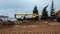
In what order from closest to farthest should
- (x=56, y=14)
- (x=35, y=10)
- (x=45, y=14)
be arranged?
(x=56, y=14) < (x=45, y=14) < (x=35, y=10)

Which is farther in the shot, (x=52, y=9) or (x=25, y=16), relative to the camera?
(x=25, y=16)

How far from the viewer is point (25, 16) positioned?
45.6 meters

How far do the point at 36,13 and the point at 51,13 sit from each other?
18.3 feet

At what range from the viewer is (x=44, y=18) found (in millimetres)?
42562

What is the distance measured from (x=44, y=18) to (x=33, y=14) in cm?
426

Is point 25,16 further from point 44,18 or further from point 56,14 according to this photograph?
point 56,14

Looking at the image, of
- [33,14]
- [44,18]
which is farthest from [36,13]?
[44,18]

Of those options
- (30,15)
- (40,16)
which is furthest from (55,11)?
(30,15)

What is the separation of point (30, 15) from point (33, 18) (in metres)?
2.28

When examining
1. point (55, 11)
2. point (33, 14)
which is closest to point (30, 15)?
point (33, 14)

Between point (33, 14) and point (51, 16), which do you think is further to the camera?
point (33, 14)

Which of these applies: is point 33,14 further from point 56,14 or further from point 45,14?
point 56,14

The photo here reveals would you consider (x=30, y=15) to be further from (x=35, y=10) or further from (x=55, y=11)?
(x=55, y=11)

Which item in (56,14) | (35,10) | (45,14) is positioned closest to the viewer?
(56,14)
